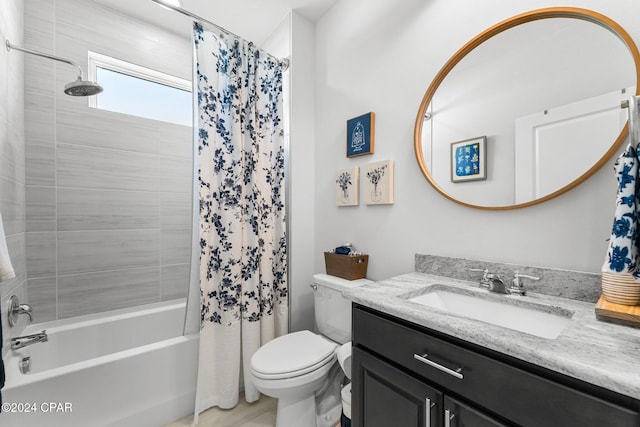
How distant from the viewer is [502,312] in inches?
39.1

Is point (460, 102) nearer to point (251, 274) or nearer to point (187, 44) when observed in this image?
point (251, 274)

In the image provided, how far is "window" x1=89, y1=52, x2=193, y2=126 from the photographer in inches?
80.9

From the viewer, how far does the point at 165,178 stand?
228 cm

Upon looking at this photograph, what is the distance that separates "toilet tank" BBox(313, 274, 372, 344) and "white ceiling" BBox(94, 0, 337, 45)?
193cm

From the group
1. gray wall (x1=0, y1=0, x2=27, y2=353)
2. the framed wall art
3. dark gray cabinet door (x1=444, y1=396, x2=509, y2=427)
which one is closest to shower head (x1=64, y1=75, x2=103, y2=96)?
gray wall (x1=0, y1=0, x2=27, y2=353)

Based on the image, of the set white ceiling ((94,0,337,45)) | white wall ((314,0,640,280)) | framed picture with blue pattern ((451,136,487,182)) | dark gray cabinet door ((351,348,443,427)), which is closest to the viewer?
dark gray cabinet door ((351,348,443,427))

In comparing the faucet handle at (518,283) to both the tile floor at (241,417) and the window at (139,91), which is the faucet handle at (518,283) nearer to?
the tile floor at (241,417)

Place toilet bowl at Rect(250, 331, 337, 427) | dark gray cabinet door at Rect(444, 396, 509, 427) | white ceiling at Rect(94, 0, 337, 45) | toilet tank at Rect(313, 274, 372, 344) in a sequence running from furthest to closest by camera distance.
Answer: white ceiling at Rect(94, 0, 337, 45) < toilet tank at Rect(313, 274, 372, 344) < toilet bowl at Rect(250, 331, 337, 427) < dark gray cabinet door at Rect(444, 396, 509, 427)

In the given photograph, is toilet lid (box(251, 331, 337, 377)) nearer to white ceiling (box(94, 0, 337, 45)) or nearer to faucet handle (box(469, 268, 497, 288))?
faucet handle (box(469, 268, 497, 288))

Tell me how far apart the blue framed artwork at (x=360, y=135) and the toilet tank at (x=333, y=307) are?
810mm

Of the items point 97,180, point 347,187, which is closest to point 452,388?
point 347,187

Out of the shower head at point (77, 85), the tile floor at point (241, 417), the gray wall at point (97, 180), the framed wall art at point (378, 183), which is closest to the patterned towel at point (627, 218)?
the framed wall art at point (378, 183)

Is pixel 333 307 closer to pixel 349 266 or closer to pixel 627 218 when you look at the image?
pixel 349 266

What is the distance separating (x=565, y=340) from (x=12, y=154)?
2.53 m
